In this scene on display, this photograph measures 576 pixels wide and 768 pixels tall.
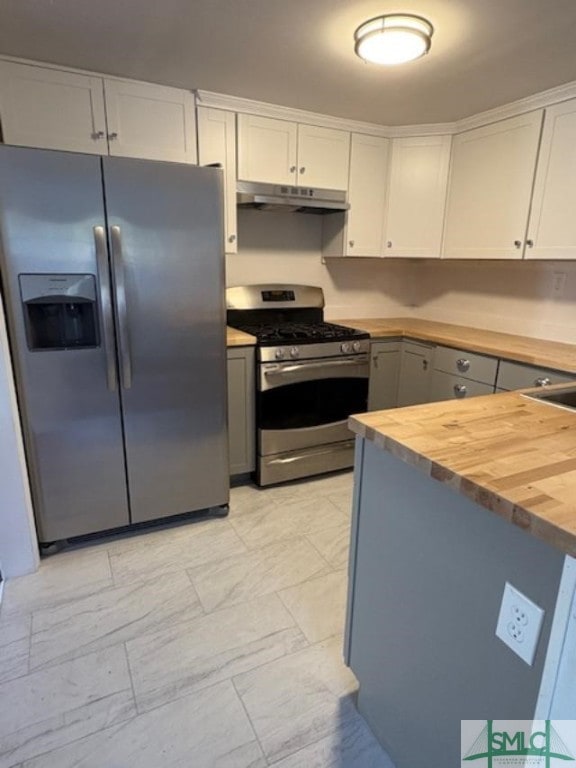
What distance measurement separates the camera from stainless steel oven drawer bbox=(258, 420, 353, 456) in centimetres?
268

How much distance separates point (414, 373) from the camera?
3053 millimetres

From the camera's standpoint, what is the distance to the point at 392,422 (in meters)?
1.19

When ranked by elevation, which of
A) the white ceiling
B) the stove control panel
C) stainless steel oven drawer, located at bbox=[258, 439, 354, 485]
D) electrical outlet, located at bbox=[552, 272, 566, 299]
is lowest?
stainless steel oven drawer, located at bbox=[258, 439, 354, 485]

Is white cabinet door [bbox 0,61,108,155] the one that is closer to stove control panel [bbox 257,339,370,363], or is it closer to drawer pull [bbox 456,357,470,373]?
stove control panel [bbox 257,339,370,363]

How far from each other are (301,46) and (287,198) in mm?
882

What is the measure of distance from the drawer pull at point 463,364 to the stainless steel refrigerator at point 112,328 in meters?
1.45

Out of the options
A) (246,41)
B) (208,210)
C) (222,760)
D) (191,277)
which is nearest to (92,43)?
(246,41)

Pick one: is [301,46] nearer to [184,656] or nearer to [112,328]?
[112,328]

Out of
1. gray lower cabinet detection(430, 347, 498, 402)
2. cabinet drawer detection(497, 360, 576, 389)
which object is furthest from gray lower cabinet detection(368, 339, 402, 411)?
cabinet drawer detection(497, 360, 576, 389)

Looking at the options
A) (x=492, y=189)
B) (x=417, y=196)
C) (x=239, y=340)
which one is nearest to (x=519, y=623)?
(x=239, y=340)

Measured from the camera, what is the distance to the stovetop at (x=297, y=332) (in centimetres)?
261

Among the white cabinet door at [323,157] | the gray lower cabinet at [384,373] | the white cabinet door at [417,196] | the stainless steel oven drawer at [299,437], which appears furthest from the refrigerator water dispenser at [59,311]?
the white cabinet door at [417,196]

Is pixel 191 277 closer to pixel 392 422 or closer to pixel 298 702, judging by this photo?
pixel 392 422

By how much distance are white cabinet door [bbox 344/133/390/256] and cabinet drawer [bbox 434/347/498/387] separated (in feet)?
3.09
